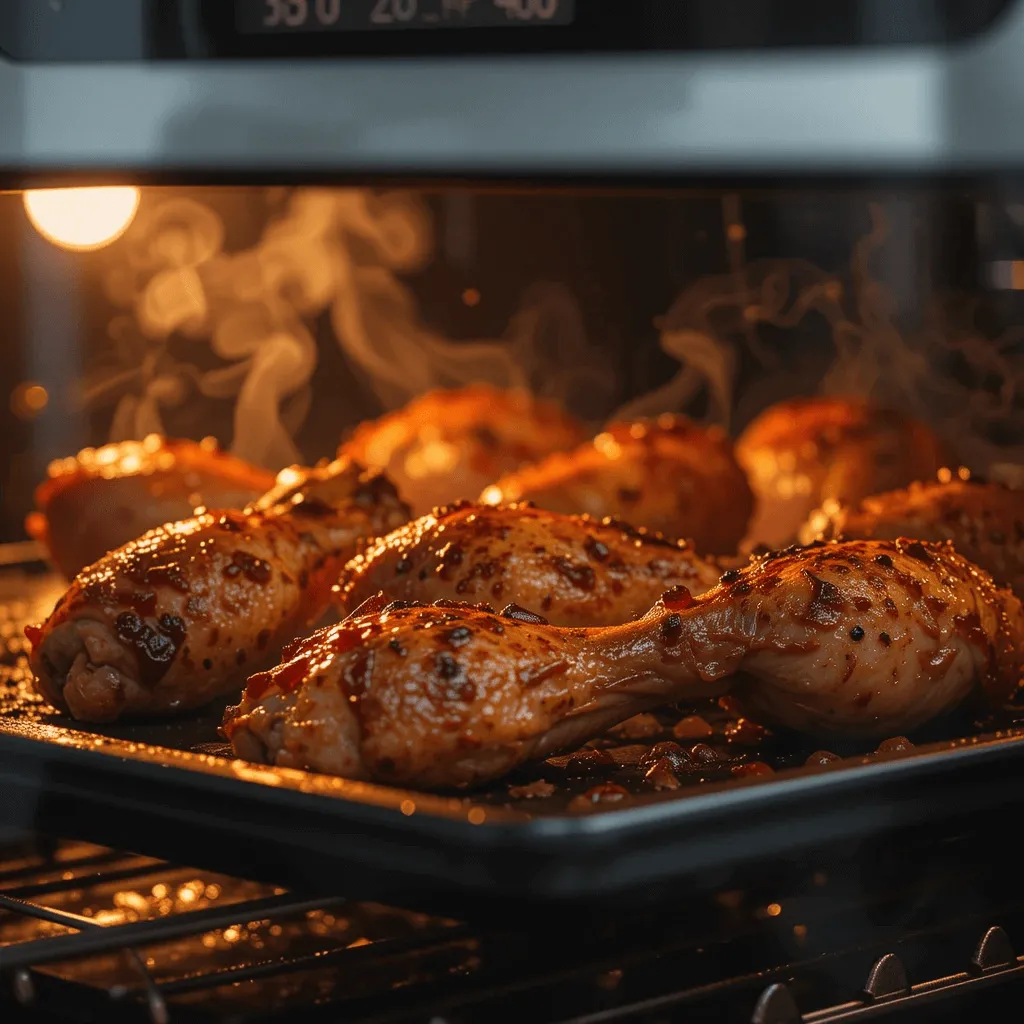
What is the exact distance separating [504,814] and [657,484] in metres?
1.16

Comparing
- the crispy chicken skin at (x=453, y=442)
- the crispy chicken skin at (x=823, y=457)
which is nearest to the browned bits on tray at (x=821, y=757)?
the crispy chicken skin at (x=823, y=457)

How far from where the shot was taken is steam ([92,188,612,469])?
222 cm

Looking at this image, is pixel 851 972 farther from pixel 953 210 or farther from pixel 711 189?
pixel 953 210

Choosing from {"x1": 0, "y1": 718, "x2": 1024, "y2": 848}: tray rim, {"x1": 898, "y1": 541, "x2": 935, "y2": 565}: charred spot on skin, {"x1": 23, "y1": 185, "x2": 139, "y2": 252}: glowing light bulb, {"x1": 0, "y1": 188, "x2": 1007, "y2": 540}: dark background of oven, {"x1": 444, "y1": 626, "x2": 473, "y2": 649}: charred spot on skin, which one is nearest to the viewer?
{"x1": 0, "y1": 718, "x2": 1024, "y2": 848}: tray rim

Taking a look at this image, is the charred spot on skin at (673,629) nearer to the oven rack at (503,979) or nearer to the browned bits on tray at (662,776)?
the browned bits on tray at (662,776)

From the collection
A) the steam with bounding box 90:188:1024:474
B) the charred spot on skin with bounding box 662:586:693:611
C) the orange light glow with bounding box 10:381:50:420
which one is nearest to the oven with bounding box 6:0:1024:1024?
the charred spot on skin with bounding box 662:586:693:611

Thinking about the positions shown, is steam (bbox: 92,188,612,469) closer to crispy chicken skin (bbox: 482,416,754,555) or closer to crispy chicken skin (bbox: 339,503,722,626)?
crispy chicken skin (bbox: 482,416,754,555)

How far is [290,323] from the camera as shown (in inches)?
93.3

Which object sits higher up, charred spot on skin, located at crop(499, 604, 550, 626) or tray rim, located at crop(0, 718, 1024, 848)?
charred spot on skin, located at crop(499, 604, 550, 626)

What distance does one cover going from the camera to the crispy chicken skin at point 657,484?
2105 millimetres

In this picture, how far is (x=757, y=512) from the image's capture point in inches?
90.1

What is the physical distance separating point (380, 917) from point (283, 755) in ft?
1.18

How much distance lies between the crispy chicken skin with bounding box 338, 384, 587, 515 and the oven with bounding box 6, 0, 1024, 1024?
0.29 metres

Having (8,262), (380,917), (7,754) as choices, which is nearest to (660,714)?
(380,917)
